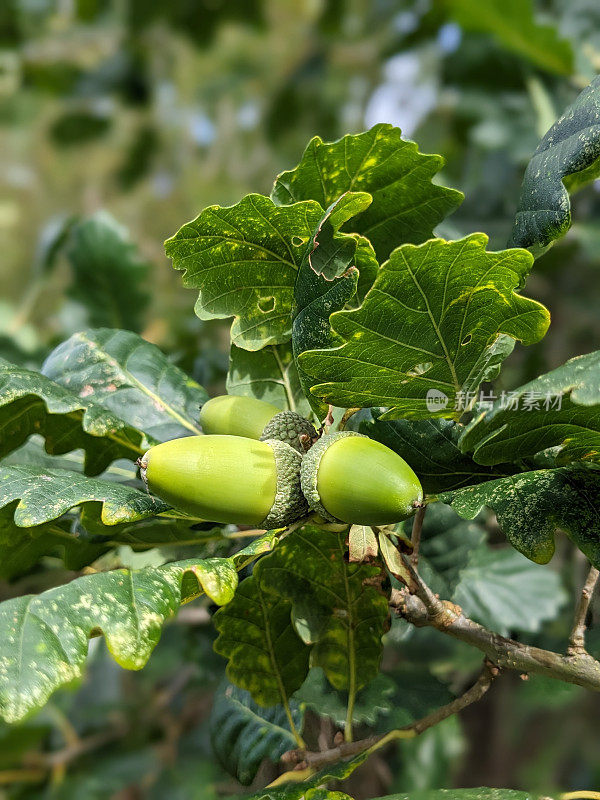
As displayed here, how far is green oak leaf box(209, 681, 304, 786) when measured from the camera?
887mm

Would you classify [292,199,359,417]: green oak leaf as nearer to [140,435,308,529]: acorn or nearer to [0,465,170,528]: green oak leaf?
[140,435,308,529]: acorn

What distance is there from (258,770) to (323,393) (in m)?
0.53

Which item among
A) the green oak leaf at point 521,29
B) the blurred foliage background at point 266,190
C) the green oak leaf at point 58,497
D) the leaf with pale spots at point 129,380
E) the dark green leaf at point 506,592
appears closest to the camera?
the green oak leaf at point 58,497

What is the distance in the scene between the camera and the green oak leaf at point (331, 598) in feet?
2.52

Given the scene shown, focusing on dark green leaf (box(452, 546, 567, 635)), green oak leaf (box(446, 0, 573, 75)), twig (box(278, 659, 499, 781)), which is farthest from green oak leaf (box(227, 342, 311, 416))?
green oak leaf (box(446, 0, 573, 75))

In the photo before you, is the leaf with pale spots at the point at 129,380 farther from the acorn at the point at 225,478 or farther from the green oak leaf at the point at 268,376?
the acorn at the point at 225,478

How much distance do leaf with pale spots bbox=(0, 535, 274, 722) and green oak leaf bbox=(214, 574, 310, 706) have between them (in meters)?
0.20

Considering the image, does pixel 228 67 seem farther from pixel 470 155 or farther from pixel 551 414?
pixel 551 414

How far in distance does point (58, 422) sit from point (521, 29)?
1.29m

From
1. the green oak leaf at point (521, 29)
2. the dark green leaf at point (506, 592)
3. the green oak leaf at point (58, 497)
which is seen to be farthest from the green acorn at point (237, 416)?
the green oak leaf at point (521, 29)

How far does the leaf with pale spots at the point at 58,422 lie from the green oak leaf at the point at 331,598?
0.61 feet

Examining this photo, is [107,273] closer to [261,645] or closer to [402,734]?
[261,645]

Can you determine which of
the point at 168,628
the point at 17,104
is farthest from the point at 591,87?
the point at 17,104

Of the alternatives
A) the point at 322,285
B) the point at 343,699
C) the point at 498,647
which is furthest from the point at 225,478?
the point at 343,699
